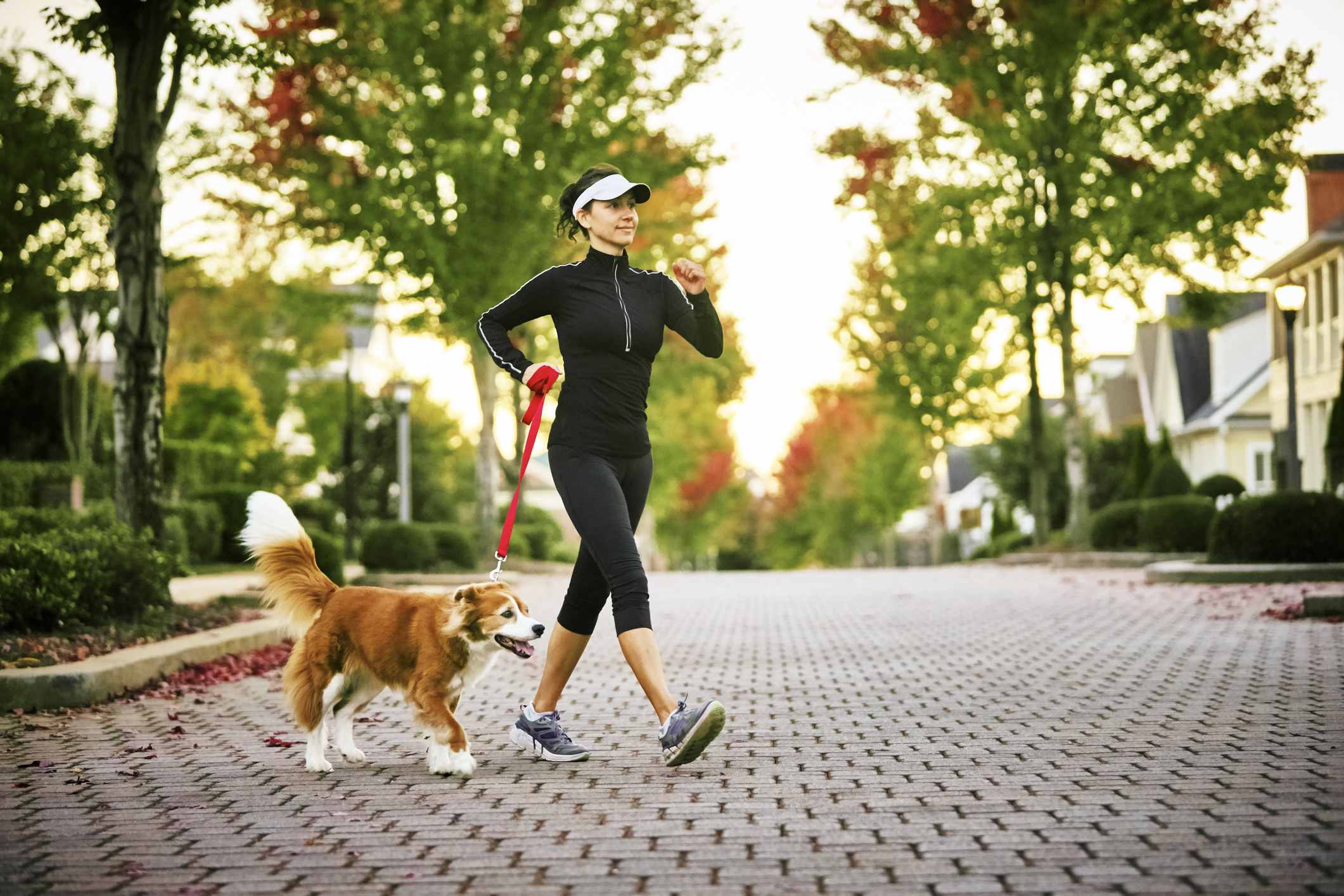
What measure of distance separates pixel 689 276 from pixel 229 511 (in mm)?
21464

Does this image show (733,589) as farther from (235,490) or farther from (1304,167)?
(1304,167)

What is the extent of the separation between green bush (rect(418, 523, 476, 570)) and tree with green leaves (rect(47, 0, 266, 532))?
1081 centimetres

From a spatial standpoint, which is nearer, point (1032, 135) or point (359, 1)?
point (359, 1)

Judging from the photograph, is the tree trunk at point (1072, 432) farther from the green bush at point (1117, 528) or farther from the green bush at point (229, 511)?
the green bush at point (229, 511)

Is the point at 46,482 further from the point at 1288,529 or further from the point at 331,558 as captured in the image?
the point at 1288,529

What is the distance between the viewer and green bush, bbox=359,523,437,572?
70.5 ft

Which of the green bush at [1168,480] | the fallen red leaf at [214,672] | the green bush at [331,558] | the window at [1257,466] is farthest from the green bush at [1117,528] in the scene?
the window at [1257,466]

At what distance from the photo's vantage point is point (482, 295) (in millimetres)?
20484

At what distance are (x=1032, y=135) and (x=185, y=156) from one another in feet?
48.7

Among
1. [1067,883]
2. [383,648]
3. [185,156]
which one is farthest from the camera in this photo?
[185,156]

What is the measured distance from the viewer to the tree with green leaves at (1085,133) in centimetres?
2308

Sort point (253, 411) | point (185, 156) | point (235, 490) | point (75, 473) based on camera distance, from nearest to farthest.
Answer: point (75, 473)
point (185, 156)
point (235, 490)
point (253, 411)

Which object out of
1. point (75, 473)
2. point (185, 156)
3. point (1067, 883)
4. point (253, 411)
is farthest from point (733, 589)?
point (253, 411)

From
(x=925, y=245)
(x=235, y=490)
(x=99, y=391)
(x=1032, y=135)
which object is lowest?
(x=235, y=490)
